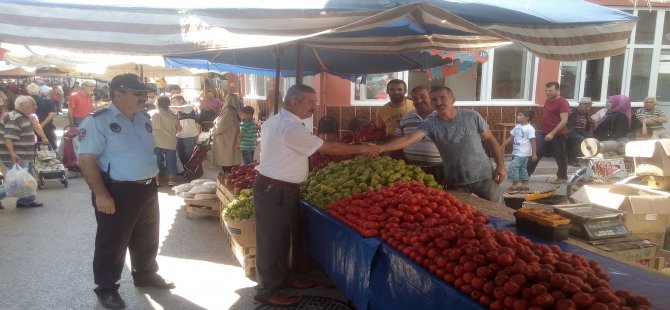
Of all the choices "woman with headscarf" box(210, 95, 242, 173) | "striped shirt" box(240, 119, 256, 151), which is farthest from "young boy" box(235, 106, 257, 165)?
"woman with headscarf" box(210, 95, 242, 173)

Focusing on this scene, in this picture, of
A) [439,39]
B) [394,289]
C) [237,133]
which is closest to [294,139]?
[394,289]

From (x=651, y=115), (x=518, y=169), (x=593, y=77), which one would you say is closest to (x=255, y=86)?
(x=593, y=77)

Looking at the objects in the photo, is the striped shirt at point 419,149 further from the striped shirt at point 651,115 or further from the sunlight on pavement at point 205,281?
the striped shirt at point 651,115

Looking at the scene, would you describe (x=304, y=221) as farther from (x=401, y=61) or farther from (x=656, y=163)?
(x=656, y=163)

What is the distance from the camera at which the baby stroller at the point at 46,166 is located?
350 inches

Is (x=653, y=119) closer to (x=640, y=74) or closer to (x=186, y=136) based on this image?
(x=640, y=74)

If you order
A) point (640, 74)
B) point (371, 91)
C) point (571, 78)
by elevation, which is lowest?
point (371, 91)

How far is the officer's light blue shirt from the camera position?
3.69 metres

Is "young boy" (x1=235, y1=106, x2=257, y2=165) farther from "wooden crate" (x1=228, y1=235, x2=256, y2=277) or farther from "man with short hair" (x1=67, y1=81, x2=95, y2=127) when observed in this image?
"wooden crate" (x1=228, y1=235, x2=256, y2=277)

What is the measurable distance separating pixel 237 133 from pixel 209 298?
5.19 meters

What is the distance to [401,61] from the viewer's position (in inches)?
274

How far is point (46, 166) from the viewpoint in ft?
29.4

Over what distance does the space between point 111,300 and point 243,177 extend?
7.40ft

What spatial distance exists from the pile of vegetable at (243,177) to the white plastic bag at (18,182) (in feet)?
11.7
